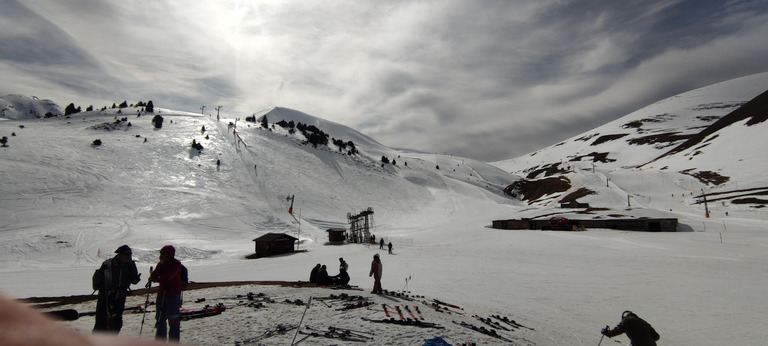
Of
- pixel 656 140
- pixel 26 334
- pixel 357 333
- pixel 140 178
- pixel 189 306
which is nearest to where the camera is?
pixel 26 334

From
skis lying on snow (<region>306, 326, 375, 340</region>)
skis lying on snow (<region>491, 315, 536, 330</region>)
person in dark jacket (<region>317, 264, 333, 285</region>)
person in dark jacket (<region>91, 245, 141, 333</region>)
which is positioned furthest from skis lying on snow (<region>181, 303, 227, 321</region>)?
skis lying on snow (<region>491, 315, 536, 330</region>)

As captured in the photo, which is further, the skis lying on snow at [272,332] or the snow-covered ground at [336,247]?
the snow-covered ground at [336,247]

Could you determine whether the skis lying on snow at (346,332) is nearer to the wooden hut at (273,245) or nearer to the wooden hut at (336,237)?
the wooden hut at (273,245)

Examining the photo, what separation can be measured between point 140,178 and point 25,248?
3048cm

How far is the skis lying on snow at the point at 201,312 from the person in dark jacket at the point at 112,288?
139 inches

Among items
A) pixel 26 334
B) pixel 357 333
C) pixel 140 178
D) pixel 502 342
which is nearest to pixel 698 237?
pixel 502 342

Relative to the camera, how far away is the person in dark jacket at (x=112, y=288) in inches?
322

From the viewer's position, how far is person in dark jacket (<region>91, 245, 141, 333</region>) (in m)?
8.19

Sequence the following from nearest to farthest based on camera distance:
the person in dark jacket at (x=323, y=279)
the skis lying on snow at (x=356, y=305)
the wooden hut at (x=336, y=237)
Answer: the skis lying on snow at (x=356, y=305), the person in dark jacket at (x=323, y=279), the wooden hut at (x=336, y=237)

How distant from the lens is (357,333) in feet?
34.2

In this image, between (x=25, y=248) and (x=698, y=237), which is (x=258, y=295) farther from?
(x=698, y=237)

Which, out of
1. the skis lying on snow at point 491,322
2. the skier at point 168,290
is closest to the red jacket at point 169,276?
the skier at point 168,290

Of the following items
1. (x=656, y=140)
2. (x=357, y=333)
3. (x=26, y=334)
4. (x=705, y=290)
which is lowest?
(x=705, y=290)

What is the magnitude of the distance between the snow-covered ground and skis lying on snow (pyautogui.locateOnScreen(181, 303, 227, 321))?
1.62 ft
